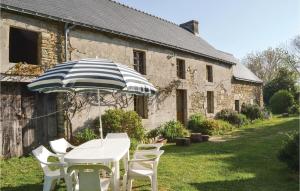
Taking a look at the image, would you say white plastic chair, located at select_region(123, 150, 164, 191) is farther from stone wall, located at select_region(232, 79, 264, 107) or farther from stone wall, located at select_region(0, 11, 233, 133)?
stone wall, located at select_region(232, 79, 264, 107)

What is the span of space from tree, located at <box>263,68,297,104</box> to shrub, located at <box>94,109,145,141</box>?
74.3ft

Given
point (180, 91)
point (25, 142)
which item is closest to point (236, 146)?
point (180, 91)

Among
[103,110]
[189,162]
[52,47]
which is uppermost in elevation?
[52,47]

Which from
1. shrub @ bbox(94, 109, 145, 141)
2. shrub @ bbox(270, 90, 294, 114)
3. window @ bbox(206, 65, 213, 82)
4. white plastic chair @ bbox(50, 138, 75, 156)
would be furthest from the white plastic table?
shrub @ bbox(270, 90, 294, 114)

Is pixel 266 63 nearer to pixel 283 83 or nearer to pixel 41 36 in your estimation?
pixel 283 83

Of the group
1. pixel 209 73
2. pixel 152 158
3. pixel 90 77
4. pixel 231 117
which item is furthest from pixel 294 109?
pixel 90 77

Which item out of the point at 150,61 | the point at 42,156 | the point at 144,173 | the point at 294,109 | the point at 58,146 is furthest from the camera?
the point at 294,109

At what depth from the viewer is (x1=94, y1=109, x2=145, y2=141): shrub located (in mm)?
11352

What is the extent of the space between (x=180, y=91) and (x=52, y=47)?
8.25 m

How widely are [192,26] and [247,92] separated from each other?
7.03 m

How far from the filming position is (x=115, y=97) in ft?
41.6

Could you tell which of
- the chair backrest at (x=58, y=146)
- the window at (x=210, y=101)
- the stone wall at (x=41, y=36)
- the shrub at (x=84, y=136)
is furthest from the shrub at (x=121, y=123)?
the window at (x=210, y=101)

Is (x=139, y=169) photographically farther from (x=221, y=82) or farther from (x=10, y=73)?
(x=221, y=82)

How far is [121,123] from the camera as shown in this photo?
11.6 metres
